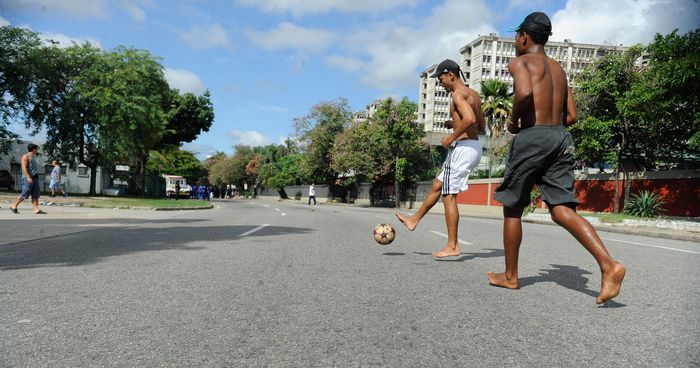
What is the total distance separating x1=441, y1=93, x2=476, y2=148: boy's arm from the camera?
5.73 metres

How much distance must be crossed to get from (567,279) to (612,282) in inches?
54.9

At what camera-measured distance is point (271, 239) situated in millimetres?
8195

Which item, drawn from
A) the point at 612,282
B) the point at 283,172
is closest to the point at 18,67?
the point at 612,282

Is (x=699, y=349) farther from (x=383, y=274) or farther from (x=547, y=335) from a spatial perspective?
(x=383, y=274)

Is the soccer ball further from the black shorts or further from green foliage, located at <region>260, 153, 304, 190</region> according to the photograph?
green foliage, located at <region>260, 153, 304, 190</region>

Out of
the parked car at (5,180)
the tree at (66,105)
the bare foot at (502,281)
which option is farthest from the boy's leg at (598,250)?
the parked car at (5,180)

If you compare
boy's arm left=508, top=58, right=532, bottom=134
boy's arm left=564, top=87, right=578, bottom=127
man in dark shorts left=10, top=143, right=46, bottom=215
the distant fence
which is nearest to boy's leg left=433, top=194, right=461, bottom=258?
boy's arm left=564, top=87, right=578, bottom=127

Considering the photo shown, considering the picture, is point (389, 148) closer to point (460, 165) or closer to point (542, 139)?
point (460, 165)

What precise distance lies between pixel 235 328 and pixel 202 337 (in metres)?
0.23

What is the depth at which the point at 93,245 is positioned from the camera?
7246mm

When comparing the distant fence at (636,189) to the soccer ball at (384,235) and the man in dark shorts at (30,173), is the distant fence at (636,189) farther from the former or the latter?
the man in dark shorts at (30,173)

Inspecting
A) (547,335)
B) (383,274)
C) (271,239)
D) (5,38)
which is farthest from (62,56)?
(547,335)

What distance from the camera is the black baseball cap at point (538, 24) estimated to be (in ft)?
13.6

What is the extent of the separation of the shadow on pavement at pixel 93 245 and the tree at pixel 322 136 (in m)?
41.7
